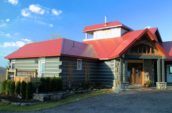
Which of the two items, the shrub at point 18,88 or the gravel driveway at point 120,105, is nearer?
the gravel driveway at point 120,105

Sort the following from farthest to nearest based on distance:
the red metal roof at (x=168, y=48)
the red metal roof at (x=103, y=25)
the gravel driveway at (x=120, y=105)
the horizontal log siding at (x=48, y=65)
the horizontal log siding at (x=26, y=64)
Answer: the red metal roof at (x=103, y=25) → the red metal roof at (x=168, y=48) → the horizontal log siding at (x=26, y=64) → the horizontal log siding at (x=48, y=65) → the gravel driveway at (x=120, y=105)

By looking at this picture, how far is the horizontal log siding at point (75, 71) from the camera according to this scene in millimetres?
23386

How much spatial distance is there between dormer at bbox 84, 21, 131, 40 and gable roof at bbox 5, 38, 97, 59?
9.58 ft

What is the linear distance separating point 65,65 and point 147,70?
9.36m

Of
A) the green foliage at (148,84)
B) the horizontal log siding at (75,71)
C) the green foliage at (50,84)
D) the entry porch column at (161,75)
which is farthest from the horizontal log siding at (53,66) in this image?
the entry porch column at (161,75)

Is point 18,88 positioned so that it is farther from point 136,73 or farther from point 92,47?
point 136,73

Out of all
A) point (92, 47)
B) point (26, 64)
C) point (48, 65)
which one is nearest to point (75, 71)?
point (48, 65)

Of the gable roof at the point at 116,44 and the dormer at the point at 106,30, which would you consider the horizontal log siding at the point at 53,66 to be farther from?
the dormer at the point at 106,30

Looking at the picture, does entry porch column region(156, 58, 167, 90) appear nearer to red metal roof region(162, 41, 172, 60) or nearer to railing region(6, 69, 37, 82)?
red metal roof region(162, 41, 172, 60)

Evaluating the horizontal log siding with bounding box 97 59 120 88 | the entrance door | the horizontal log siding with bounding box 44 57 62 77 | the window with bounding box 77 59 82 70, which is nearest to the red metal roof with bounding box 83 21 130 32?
the entrance door

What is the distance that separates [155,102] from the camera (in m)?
16.5

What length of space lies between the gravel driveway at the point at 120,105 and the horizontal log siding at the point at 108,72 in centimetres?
594

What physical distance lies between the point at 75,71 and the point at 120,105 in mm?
9294

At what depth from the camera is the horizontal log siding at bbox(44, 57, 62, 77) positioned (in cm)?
2317
